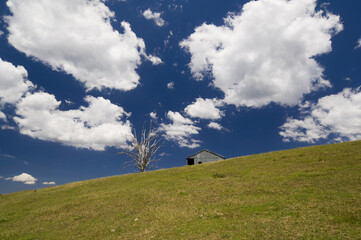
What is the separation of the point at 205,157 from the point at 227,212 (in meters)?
57.5

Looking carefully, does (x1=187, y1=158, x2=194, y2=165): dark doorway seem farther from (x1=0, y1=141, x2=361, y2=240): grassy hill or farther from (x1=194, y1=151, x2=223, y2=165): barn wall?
(x1=0, y1=141, x2=361, y2=240): grassy hill

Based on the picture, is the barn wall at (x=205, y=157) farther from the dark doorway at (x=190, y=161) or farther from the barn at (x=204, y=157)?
the dark doorway at (x=190, y=161)

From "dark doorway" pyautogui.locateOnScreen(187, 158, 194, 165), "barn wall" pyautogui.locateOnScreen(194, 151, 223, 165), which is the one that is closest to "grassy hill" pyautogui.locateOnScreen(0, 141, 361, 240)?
"barn wall" pyautogui.locateOnScreen(194, 151, 223, 165)

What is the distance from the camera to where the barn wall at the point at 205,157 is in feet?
232

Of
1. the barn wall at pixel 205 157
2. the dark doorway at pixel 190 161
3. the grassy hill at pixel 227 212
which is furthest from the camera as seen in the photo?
the dark doorway at pixel 190 161

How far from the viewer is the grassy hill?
11125 mm

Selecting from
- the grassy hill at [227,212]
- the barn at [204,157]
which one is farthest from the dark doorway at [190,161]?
the grassy hill at [227,212]

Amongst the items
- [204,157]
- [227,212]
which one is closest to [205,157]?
[204,157]

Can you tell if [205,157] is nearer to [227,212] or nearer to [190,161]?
[190,161]

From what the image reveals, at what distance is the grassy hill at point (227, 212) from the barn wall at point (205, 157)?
4577 centimetres

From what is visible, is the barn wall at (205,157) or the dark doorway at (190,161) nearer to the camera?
the barn wall at (205,157)

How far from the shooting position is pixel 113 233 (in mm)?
13344

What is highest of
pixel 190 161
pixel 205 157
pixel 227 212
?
pixel 205 157

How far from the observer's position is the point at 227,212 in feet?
46.1
